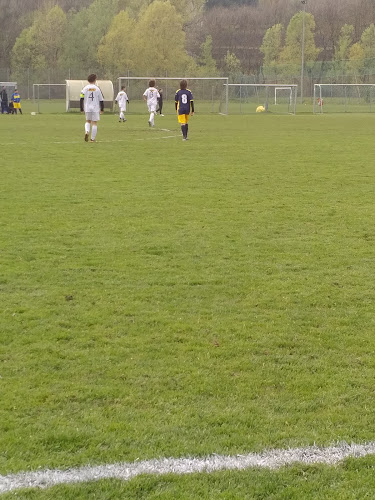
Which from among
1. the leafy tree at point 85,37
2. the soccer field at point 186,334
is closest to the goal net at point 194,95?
the leafy tree at point 85,37

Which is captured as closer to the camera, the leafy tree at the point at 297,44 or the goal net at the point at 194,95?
the goal net at the point at 194,95

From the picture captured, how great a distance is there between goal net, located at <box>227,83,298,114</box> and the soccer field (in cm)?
3878

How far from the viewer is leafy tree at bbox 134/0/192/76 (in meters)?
74.1

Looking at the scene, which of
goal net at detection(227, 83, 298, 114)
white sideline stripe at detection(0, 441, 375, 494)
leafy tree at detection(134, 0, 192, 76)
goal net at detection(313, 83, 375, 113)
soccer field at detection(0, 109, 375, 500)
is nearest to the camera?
A: white sideline stripe at detection(0, 441, 375, 494)

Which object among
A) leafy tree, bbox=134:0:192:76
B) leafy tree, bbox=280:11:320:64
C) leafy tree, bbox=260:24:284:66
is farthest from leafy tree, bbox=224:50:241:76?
leafy tree, bbox=134:0:192:76

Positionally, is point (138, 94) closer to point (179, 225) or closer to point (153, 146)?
point (153, 146)

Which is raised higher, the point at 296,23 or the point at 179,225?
the point at 296,23

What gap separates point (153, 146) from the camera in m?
20.0

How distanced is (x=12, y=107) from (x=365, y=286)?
3976 centimetres

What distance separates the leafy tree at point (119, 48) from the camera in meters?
74.8

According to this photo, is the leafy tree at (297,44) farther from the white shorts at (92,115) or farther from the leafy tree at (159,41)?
the white shorts at (92,115)

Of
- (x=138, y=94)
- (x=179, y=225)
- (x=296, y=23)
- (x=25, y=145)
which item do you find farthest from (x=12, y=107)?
(x=296, y=23)

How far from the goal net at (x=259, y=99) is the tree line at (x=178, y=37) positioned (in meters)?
6.77

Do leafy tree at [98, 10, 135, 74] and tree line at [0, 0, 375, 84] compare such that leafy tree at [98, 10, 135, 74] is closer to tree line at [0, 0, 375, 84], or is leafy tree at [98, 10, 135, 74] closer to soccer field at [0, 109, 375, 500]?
tree line at [0, 0, 375, 84]
